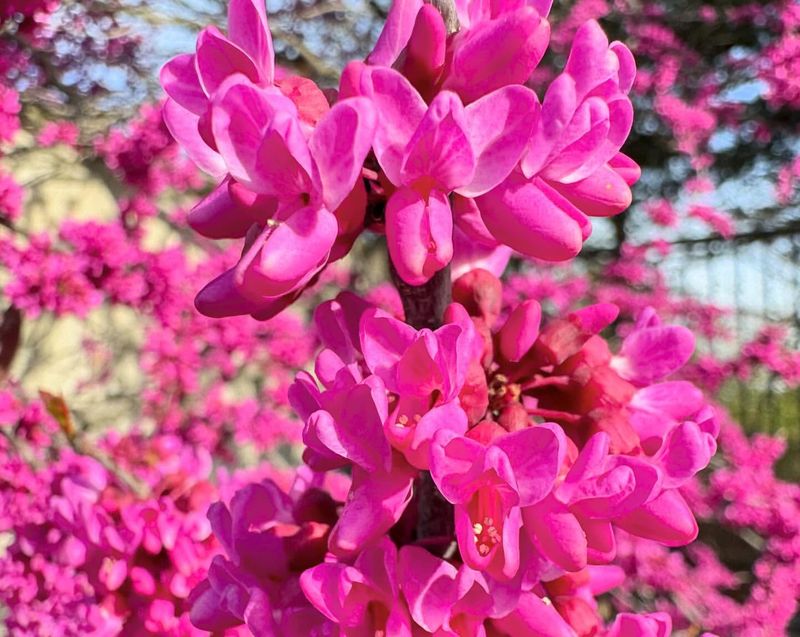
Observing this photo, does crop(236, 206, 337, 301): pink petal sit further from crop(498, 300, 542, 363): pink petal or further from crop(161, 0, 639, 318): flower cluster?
crop(498, 300, 542, 363): pink petal

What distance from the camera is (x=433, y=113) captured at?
0.45 meters

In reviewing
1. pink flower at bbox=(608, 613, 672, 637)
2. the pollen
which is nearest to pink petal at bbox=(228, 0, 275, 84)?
the pollen

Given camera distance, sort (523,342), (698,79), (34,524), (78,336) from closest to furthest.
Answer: (523,342) → (34,524) → (698,79) → (78,336)

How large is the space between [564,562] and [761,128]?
3.58 metres

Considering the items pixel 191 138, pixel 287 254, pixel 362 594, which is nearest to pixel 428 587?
pixel 362 594

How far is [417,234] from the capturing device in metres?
0.47

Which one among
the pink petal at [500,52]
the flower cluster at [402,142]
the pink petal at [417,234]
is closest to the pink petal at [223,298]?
the flower cluster at [402,142]

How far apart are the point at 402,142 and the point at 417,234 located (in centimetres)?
6

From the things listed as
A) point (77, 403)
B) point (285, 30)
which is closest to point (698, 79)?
point (285, 30)

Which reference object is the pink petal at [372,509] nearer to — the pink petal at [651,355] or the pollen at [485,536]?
the pollen at [485,536]

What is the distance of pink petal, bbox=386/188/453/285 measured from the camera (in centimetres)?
47

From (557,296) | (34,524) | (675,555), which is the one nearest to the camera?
(34,524)

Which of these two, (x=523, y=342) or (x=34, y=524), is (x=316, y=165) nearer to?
(x=523, y=342)

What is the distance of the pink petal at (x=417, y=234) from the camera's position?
472mm
